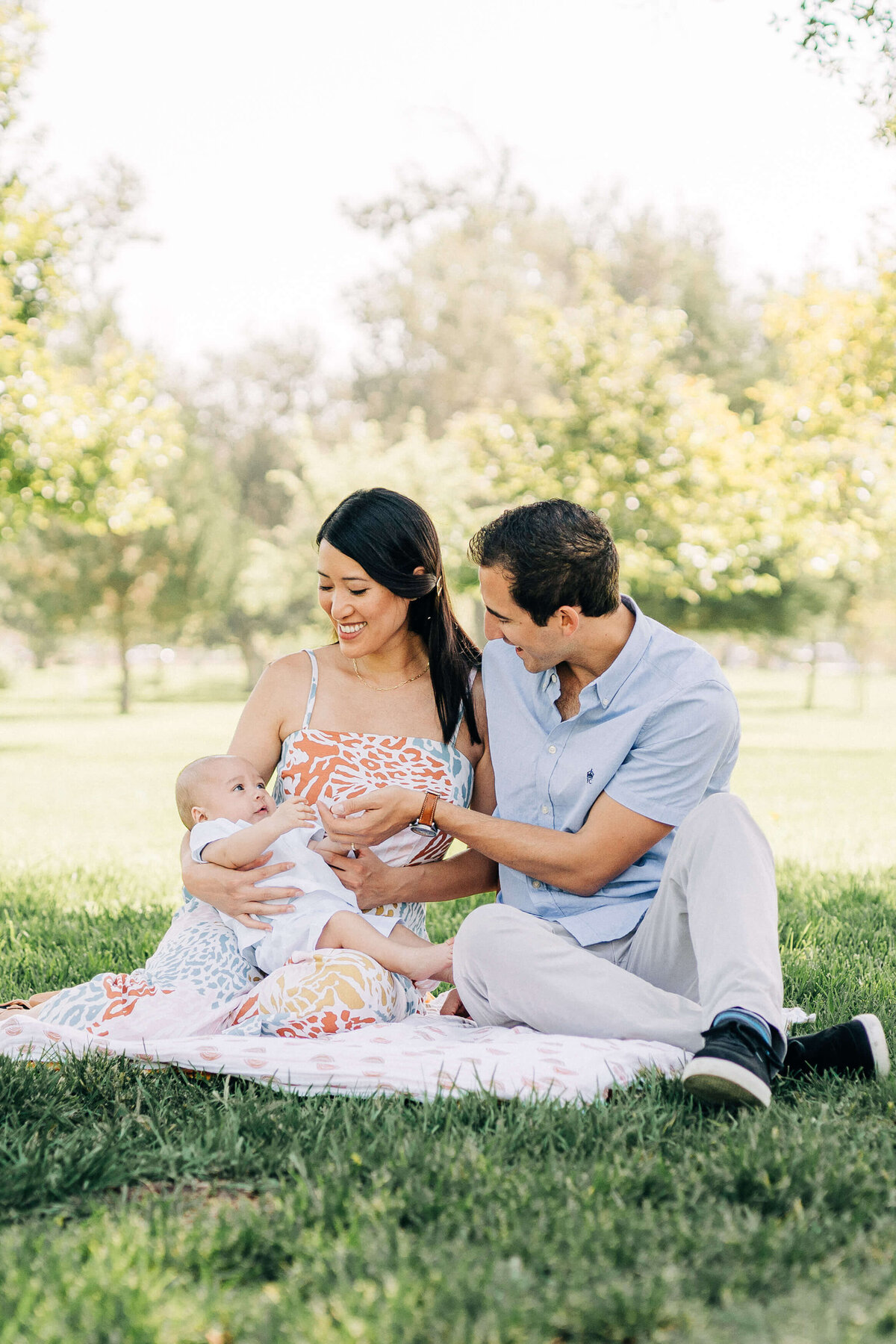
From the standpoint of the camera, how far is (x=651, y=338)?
18.7 meters

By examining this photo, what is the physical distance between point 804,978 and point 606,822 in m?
1.45

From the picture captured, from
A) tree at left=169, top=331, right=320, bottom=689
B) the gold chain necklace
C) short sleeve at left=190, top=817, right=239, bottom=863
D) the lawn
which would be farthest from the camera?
tree at left=169, top=331, right=320, bottom=689

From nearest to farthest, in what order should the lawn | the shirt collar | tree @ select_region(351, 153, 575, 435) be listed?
the lawn → the shirt collar → tree @ select_region(351, 153, 575, 435)

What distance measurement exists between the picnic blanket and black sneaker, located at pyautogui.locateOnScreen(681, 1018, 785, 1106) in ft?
0.86

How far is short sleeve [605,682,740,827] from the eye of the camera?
3438 millimetres

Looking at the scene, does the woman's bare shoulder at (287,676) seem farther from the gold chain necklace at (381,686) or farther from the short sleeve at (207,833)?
the short sleeve at (207,833)

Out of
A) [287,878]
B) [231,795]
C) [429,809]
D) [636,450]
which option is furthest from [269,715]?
[636,450]

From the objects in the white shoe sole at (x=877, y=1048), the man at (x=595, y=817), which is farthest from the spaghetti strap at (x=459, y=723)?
the white shoe sole at (x=877, y=1048)

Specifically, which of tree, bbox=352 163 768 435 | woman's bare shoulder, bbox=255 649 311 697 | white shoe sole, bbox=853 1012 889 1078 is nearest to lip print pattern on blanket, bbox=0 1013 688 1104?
white shoe sole, bbox=853 1012 889 1078

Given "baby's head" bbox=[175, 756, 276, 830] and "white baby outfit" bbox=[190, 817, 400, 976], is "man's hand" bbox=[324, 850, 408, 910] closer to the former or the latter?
"white baby outfit" bbox=[190, 817, 400, 976]

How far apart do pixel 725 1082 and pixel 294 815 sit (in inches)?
60.1

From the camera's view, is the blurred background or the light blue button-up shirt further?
the blurred background

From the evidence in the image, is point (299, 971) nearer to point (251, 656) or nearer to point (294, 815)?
point (294, 815)

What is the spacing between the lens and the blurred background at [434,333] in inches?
547
